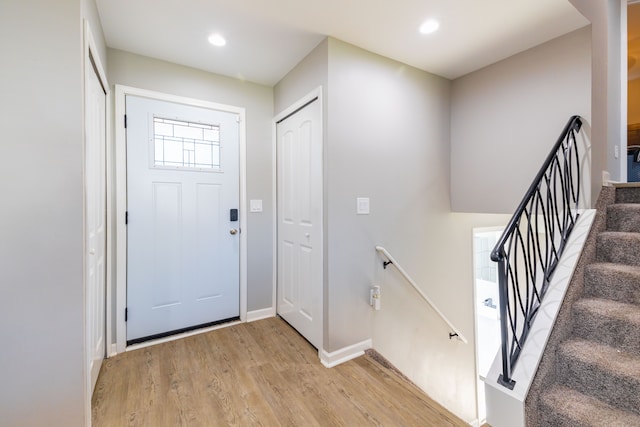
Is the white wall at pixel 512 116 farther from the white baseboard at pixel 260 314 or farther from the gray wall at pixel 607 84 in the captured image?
the white baseboard at pixel 260 314

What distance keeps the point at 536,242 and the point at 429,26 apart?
1814mm

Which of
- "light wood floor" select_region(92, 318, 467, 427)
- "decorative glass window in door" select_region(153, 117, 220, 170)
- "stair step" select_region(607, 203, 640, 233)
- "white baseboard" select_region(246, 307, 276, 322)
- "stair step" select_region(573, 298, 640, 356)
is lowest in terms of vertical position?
"light wood floor" select_region(92, 318, 467, 427)

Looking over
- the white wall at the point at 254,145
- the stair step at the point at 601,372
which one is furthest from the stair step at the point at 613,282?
the white wall at the point at 254,145

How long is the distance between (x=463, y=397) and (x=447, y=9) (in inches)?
149

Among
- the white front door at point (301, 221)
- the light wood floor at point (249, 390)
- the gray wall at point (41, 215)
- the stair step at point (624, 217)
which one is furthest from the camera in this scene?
the white front door at point (301, 221)

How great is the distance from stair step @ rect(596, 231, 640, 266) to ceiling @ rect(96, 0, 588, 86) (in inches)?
63.4

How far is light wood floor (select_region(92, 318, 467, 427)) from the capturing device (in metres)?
1.60

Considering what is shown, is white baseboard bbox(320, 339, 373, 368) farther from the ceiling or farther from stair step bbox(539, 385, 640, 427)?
the ceiling

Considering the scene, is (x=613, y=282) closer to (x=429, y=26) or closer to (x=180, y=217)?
(x=429, y=26)

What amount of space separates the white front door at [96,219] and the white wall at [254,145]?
0.77 meters

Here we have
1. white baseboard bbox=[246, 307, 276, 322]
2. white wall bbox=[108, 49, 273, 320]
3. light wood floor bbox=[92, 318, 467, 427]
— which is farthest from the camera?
white baseboard bbox=[246, 307, 276, 322]

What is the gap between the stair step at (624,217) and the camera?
6.68ft

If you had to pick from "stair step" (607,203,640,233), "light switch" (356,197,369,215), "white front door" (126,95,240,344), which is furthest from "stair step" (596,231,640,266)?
"white front door" (126,95,240,344)

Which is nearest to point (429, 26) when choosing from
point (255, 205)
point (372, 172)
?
point (372, 172)
